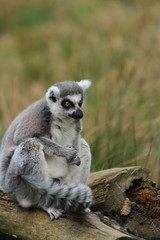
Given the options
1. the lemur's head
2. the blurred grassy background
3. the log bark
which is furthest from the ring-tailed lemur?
the blurred grassy background

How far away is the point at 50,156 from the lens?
5559 millimetres

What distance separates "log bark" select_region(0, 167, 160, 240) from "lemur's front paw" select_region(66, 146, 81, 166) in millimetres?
260

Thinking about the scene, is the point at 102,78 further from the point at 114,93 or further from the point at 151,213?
the point at 151,213

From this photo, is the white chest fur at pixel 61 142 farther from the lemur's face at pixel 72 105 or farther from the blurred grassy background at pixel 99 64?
the blurred grassy background at pixel 99 64

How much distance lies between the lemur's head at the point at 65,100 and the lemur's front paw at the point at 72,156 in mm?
312

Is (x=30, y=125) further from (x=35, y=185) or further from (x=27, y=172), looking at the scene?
(x=35, y=185)

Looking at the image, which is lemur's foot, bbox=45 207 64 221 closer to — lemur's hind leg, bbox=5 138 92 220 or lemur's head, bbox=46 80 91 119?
lemur's hind leg, bbox=5 138 92 220

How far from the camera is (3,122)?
9422mm

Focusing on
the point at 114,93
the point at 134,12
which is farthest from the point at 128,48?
the point at 114,93

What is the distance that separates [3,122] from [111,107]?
207 cm

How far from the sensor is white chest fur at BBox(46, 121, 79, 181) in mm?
5551

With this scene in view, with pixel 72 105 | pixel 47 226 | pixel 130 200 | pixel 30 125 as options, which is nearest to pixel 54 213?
pixel 47 226

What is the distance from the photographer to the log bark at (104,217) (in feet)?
15.9

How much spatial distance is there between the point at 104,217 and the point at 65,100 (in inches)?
47.2
